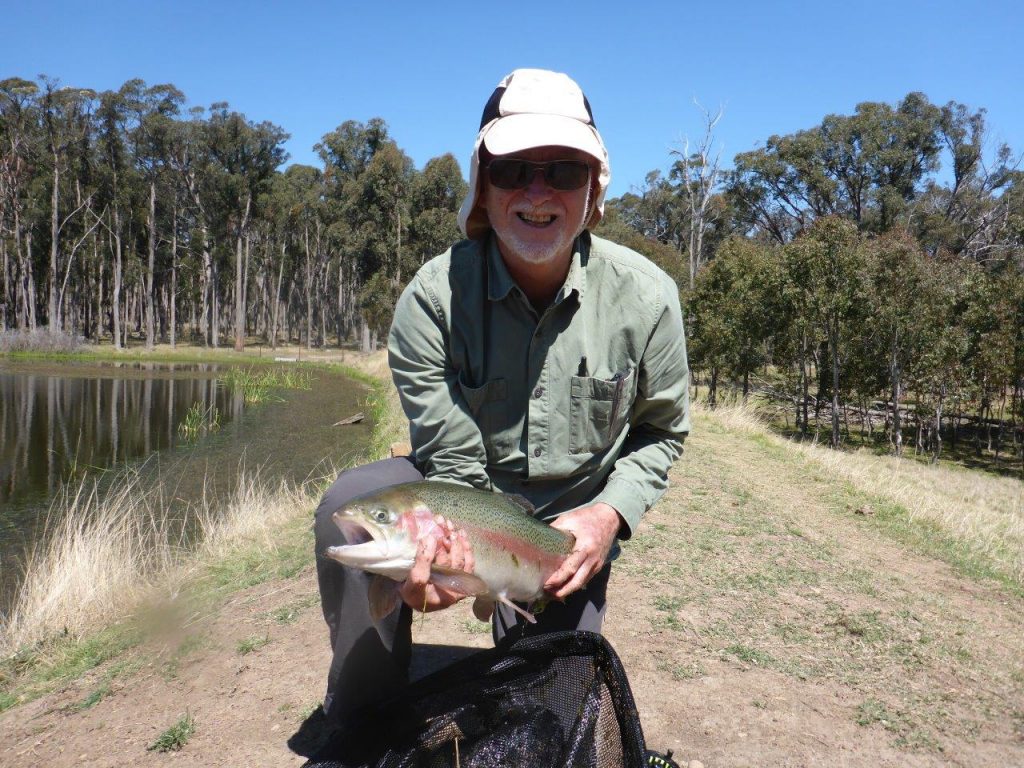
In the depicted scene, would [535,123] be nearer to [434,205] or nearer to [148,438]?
[148,438]

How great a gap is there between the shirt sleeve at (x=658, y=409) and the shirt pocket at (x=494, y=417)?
43cm

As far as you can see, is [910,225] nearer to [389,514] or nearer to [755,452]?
[755,452]

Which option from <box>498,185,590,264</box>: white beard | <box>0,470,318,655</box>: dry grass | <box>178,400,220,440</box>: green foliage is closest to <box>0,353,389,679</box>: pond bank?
<box>0,470,318,655</box>: dry grass

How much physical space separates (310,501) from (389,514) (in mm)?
8152

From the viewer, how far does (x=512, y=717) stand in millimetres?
2463

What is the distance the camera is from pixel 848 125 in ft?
148

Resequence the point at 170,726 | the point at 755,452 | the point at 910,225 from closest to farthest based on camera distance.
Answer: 1. the point at 170,726
2. the point at 755,452
3. the point at 910,225

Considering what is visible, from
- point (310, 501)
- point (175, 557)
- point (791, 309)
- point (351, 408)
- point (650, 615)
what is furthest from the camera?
point (791, 309)

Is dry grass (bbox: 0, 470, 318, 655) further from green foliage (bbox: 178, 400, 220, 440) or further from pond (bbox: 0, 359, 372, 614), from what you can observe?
green foliage (bbox: 178, 400, 220, 440)

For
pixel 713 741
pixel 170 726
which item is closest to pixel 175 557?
pixel 170 726

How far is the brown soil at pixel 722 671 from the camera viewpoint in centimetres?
343

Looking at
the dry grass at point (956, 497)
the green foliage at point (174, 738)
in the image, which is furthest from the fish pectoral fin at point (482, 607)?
the dry grass at point (956, 497)

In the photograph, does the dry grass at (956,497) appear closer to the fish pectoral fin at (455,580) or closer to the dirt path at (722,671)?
the dirt path at (722,671)

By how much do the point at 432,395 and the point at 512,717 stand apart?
1.15 meters
